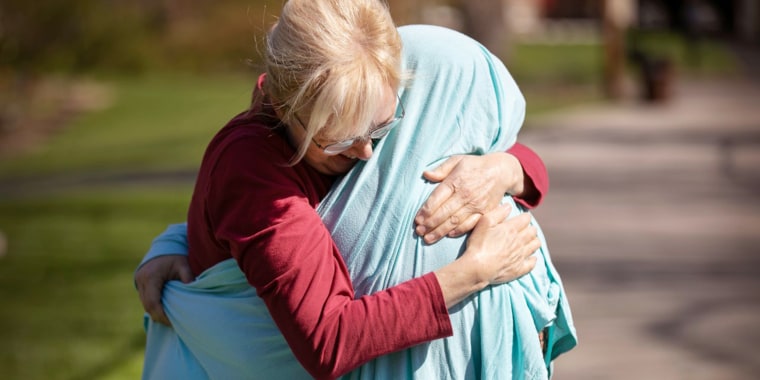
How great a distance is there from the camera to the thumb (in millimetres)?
2059

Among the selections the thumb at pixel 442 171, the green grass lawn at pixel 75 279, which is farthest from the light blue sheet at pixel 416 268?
the green grass lawn at pixel 75 279

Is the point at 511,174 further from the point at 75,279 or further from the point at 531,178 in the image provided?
the point at 75,279

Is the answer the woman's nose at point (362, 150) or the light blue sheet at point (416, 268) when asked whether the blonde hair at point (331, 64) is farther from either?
the light blue sheet at point (416, 268)

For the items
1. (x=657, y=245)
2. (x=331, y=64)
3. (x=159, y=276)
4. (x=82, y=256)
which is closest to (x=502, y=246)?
(x=331, y=64)

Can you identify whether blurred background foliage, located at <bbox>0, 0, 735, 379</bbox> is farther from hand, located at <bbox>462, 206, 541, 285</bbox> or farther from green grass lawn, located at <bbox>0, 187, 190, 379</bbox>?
→ hand, located at <bbox>462, 206, 541, 285</bbox>

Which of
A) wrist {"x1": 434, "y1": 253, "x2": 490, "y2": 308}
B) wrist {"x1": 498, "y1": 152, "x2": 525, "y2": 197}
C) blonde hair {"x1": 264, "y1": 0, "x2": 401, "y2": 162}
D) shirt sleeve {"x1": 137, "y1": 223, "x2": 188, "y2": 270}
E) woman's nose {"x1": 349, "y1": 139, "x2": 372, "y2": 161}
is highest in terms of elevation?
blonde hair {"x1": 264, "y1": 0, "x2": 401, "y2": 162}

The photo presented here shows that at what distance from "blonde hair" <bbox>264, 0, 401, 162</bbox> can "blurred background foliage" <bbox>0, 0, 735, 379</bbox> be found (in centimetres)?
26

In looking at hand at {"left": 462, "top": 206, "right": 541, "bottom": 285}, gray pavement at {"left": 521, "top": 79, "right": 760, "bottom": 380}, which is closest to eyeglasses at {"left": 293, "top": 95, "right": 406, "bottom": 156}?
hand at {"left": 462, "top": 206, "right": 541, "bottom": 285}

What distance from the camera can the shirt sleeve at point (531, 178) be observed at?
88.8 inches

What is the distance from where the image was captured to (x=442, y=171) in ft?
6.81

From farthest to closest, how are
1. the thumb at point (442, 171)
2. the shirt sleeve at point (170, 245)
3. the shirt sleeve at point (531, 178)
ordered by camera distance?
the shirt sleeve at point (170, 245) < the shirt sleeve at point (531, 178) < the thumb at point (442, 171)

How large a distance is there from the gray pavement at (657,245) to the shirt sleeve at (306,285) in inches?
142

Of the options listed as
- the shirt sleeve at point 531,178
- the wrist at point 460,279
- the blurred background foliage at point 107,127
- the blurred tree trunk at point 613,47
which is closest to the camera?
the wrist at point 460,279

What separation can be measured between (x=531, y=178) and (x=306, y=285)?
65 cm
